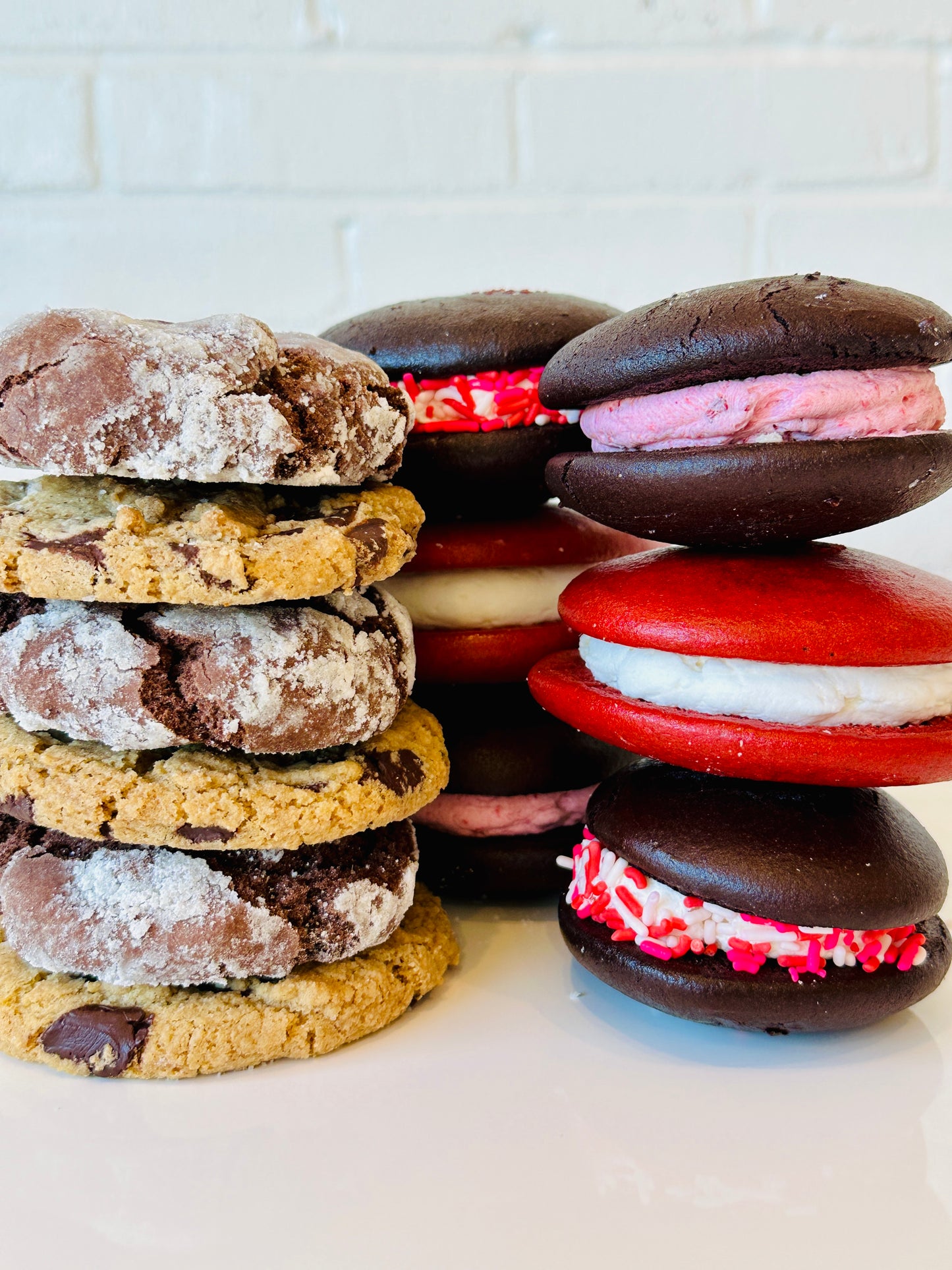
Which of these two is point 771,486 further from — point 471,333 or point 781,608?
point 471,333

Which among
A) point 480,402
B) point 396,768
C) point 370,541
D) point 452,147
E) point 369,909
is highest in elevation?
point 452,147

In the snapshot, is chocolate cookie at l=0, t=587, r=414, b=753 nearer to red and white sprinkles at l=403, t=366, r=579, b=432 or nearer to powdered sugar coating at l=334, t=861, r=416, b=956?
powdered sugar coating at l=334, t=861, r=416, b=956

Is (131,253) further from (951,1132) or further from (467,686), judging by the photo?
(951,1132)

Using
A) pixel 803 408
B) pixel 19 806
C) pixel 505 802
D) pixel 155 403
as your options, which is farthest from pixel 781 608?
pixel 19 806

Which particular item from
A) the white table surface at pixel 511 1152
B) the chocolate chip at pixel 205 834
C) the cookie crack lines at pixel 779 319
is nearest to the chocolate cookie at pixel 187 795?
the chocolate chip at pixel 205 834

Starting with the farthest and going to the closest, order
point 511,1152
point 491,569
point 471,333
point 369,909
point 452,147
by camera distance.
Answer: point 452,147
point 491,569
point 471,333
point 369,909
point 511,1152

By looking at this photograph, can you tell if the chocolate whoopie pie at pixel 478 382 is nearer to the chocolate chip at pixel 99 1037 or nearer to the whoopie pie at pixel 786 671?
the whoopie pie at pixel 786 671
